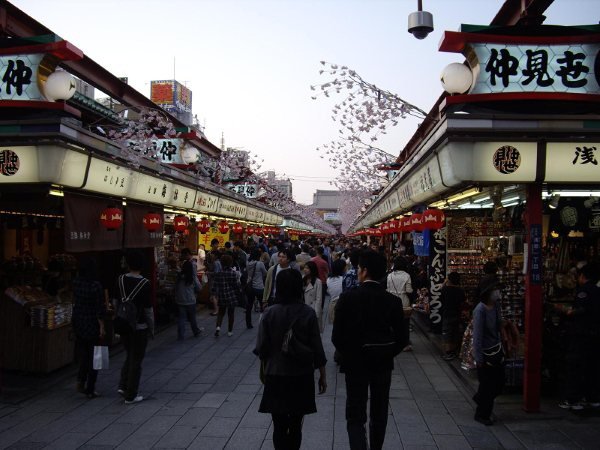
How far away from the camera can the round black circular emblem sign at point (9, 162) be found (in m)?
7.57

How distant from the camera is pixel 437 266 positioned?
13.7 meters

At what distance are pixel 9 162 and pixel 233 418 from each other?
497 centimetres

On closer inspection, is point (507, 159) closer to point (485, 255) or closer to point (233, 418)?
point (233, 418)

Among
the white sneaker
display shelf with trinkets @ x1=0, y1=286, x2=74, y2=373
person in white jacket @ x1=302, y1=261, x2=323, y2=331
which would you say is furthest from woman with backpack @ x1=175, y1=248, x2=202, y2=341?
the white sneaker

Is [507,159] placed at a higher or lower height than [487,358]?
higher

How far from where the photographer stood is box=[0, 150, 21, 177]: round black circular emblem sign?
7.57 m

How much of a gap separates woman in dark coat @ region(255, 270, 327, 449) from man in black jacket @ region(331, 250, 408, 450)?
0.30 metres

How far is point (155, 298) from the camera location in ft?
48.5

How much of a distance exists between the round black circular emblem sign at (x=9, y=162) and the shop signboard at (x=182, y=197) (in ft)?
18.5

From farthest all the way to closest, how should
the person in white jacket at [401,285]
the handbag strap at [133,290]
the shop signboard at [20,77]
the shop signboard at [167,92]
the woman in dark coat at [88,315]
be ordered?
the shop signboard at [167,92] < the person in white jacket at [401,285] < the woman in dark coat at [88,315] < the handbag strap at [133,290] < the shop signboard at [20,77]

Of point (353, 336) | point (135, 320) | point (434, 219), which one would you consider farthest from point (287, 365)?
point (434, 219)

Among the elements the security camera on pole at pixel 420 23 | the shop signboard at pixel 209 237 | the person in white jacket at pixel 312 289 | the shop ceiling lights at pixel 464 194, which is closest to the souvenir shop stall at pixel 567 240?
the shop ceiling lights at pixel 464 194

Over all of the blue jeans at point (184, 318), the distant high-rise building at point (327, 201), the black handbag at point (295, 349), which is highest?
the distant high-rise building at point (327, 201)

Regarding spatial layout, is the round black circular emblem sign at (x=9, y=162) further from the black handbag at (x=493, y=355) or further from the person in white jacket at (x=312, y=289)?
the black handbag at (x=493, y=355)
